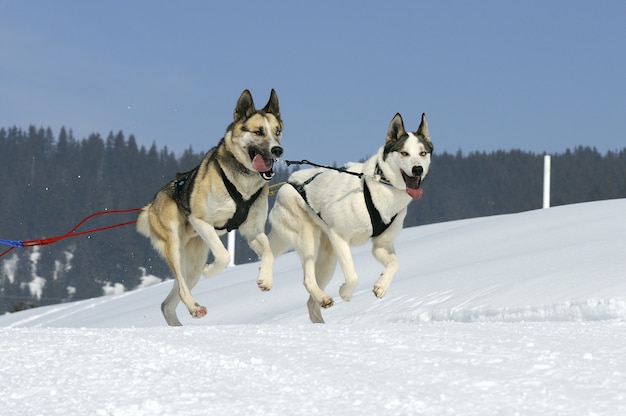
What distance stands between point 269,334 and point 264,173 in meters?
1.04

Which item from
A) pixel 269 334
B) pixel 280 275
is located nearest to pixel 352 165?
pixel 269 334

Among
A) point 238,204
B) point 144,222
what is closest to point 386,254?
point 238,204

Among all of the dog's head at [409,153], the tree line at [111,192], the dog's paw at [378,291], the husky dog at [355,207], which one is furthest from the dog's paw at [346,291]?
the tree line at [111,192]

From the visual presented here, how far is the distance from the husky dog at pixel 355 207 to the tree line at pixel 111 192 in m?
85.6

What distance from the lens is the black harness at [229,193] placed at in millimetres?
5461

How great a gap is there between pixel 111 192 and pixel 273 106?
116 metres

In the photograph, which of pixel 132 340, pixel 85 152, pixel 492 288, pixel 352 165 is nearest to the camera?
pixel 132 340

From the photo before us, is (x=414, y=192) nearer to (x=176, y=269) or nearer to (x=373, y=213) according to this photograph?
(x=373, y=213)

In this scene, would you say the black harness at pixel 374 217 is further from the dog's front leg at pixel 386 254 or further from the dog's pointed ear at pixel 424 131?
the dog's pointed ear at pixel 424 131

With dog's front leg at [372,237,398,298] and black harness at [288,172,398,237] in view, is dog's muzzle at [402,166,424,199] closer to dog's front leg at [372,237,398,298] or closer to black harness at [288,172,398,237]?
black harness at [288,172,398,237]

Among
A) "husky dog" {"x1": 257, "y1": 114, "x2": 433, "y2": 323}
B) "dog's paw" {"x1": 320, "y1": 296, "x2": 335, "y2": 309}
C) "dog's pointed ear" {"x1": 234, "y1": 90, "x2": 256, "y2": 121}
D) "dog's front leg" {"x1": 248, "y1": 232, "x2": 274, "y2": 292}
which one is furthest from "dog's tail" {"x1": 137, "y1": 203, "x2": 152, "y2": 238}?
"dog's paw" {"x1": 320, "y1": 296, "x2": 335, "y2": 309}

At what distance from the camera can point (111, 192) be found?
118m

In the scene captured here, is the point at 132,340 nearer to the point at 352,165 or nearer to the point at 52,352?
the point at 52,352

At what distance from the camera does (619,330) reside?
491 centimetres
